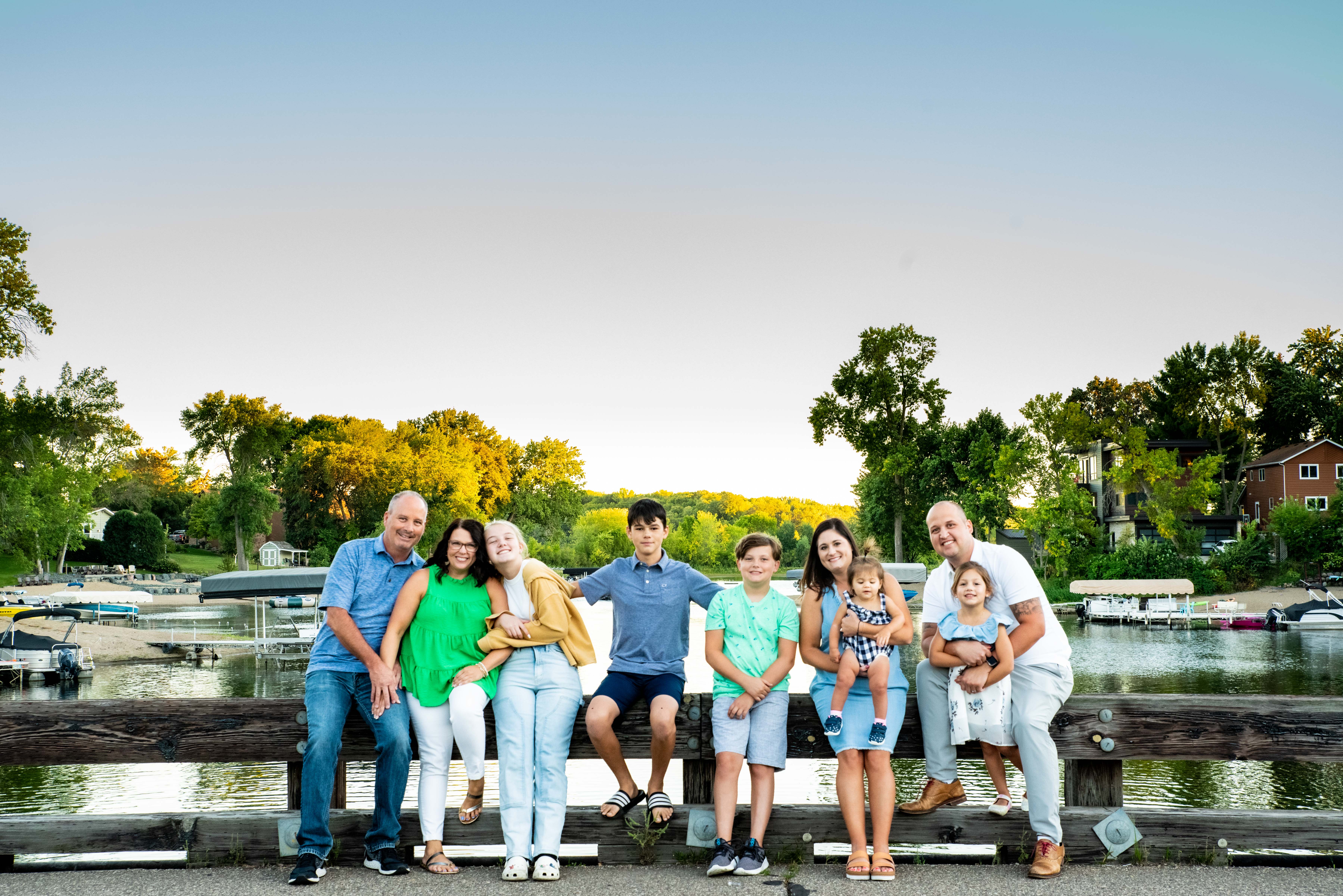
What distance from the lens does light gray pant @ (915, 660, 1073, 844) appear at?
15.2 feet

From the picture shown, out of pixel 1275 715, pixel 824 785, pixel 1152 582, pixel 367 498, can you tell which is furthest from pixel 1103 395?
pixel 1275 715

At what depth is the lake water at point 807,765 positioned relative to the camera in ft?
46.1

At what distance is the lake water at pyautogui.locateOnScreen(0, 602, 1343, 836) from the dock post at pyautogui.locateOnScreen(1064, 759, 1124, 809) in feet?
10.2

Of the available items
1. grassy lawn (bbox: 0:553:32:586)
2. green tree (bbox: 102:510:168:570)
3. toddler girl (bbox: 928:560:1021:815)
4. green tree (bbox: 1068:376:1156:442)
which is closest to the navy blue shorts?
toddler girl (bbox: 928:560:1021:815)

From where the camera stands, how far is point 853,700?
485 cm

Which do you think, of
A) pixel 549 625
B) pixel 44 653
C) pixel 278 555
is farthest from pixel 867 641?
pixel 278 555

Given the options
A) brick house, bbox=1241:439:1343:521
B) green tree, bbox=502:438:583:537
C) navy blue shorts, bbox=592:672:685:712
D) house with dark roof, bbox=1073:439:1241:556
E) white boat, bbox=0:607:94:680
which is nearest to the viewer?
navy blue shorts, bbox=592:672:685:712

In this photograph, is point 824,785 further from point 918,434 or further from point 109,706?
point 918,434

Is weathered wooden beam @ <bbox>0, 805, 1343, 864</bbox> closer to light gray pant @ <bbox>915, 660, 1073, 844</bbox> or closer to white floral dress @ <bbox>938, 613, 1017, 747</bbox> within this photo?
light gray pant @ <bbox>915, 660, 1073, 844</bbox>

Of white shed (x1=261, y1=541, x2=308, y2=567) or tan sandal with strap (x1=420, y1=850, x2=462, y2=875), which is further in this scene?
white shed (x1=261, y1=541, x2=308, y2=567)

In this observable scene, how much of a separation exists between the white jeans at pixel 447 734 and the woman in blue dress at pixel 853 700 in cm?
159

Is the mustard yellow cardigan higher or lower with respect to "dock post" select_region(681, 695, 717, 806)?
higher

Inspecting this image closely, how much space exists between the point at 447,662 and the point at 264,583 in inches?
941

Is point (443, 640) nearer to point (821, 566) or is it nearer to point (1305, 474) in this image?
point (821, 566)
